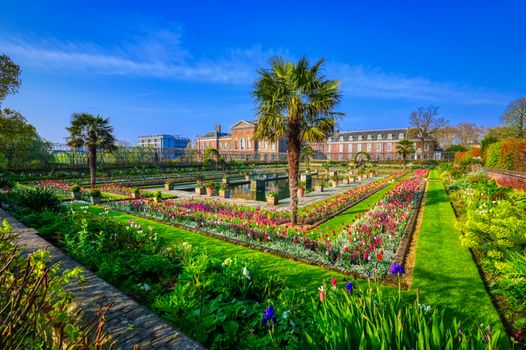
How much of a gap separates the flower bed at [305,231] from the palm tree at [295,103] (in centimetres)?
240

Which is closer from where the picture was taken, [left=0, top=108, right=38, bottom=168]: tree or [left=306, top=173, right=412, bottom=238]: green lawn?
[left=306, top=173, right=412, bottom=238]: green lawn

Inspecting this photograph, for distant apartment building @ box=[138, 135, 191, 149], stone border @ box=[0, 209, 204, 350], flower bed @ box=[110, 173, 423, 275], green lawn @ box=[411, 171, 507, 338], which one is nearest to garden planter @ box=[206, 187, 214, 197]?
flower bed @ box=[110, 173, 423, 275]

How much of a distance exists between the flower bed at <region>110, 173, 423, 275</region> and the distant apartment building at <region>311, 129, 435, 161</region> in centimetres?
5005

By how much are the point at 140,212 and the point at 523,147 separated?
1945cm

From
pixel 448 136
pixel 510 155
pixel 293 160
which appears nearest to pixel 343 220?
pixel 293 160

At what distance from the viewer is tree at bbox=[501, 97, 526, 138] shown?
1089 inches

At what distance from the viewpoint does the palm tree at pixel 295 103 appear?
306 inches

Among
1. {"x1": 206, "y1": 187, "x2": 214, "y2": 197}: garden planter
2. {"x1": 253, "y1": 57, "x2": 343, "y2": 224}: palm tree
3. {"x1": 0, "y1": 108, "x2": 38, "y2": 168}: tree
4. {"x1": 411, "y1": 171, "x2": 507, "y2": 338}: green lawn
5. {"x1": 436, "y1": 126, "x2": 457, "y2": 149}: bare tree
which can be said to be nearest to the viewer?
{"x1": 411, "y1": 171, "x2": 507, "y2": 338}: green lawn

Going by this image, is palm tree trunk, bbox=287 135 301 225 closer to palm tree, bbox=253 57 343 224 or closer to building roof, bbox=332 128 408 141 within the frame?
palm tree, bbox=253 57 343 224

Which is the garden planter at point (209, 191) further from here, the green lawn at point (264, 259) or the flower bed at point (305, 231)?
the green lawn at point (264, 259)

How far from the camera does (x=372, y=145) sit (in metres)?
64.0

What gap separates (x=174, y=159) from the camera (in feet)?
119

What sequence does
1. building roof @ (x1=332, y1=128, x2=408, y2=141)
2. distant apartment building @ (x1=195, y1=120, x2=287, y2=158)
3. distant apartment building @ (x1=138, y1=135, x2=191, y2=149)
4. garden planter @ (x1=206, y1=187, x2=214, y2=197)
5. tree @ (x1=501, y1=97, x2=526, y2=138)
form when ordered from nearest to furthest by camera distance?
garden planter @ (x1=206, y1=187, x2=214, y2=197) < tree @ (x1=501, y1=97, x2=526, y2=138) < building roof @ (x1=332, y1=128, x2=408, y2=141) < distant apartment building @ (x1=195, y1=120, x2=287, y2=158) < distant apartment building @ (x1=138, y1=135, x2=191, y2=149)

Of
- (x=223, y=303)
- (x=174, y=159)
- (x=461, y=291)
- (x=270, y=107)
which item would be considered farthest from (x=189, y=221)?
(x=174, y=159)
